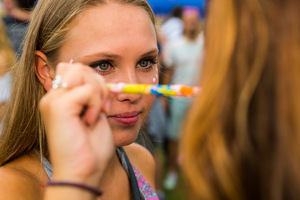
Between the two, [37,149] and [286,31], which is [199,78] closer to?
[286,31]

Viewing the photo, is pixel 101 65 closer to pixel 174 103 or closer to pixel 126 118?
pixel 126 118

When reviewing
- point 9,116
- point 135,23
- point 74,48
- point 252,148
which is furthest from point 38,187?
point 252,148

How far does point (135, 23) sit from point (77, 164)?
2.19ft

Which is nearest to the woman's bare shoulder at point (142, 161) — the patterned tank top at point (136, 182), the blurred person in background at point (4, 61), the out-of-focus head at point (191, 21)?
the patterned tank top at point (136, 182)

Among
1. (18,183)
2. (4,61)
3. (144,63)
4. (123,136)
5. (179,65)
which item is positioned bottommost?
(179,65)

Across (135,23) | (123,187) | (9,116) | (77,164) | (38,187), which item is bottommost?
(123,187)

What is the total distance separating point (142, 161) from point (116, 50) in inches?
26.1

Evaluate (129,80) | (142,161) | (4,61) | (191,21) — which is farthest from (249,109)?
(191,21)

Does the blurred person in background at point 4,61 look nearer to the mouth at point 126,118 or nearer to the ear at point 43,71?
the ear at point 43,71

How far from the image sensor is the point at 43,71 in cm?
134

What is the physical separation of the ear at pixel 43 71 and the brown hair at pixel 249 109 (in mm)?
764

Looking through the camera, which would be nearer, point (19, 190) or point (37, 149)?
point (19, 190)

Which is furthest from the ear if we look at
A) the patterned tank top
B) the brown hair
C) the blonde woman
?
the brown hair

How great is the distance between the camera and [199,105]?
700 millimetres
